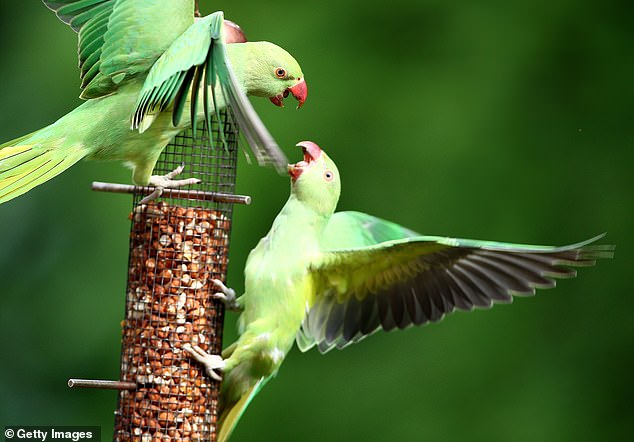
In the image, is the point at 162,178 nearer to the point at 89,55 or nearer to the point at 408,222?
the point at 89,55

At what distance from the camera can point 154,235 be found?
4703 millimetres

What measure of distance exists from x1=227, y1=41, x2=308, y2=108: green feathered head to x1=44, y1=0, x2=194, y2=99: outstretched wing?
0.94ft

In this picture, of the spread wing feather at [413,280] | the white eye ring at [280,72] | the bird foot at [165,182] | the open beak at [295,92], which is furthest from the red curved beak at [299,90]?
the spread wing feather at [413,280]

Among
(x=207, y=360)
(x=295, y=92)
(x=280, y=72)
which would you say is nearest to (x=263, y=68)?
(x=280, y=72)

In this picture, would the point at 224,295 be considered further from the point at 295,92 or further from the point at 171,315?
the point at 295,92

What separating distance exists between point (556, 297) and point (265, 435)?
2426 millimetres

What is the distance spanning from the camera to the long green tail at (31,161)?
4.49 metres

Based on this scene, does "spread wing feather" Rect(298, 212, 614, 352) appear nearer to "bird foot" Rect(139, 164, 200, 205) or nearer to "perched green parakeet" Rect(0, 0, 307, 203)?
"bird foot" Rect(139, 164, 200, 205)

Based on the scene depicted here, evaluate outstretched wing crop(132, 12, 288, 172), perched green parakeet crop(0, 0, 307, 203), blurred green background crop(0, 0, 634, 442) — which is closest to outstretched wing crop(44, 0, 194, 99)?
perched green parakeet crop(0, 0, 307, 203)

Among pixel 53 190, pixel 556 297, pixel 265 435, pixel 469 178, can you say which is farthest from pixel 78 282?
pixel 556 297

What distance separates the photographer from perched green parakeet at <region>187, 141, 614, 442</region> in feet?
15.6

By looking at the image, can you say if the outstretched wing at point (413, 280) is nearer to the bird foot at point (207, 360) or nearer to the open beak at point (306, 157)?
the open beak at point (306, 157)

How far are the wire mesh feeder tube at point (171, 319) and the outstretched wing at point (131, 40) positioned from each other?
21.7 inches

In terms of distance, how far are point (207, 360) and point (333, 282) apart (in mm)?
787
